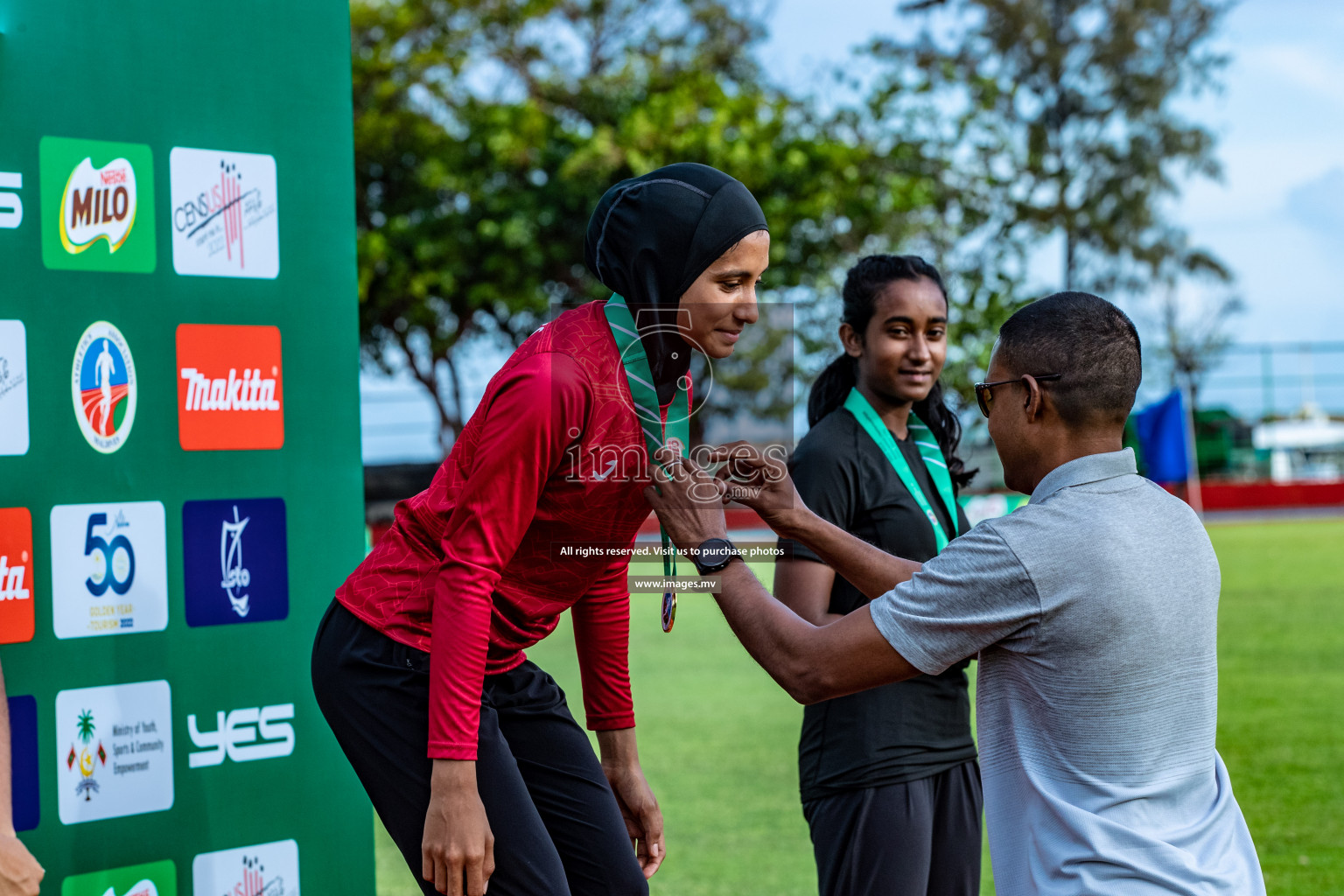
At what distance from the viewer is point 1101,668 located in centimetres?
197

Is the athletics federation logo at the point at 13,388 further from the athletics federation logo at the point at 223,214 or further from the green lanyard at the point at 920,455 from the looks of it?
A: the green lanyard at the point at 920,455

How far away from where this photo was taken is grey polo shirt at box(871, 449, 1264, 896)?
196 cm

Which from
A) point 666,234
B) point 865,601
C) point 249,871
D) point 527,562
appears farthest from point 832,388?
point 249,871

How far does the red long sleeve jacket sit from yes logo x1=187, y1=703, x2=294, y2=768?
3.56 feet

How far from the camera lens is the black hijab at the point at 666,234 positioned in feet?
7.20

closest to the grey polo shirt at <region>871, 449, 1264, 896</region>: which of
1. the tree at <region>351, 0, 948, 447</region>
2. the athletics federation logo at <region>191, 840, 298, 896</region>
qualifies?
the athletics federation logo at <region>191, 840, 298, 896</region>

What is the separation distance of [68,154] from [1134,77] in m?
35.5

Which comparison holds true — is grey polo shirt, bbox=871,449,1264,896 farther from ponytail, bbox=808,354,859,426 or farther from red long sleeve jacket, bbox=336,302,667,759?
ponytail, bbox=808,354,859,426

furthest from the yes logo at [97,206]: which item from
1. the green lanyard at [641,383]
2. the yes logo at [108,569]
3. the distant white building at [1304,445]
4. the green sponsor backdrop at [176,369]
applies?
the distant white building at [1304,445]

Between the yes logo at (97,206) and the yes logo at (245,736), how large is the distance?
3.83ft

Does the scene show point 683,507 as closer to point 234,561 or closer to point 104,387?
point 234,561

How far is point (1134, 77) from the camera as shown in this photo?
34062mm

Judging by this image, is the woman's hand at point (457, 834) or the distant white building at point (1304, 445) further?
the distant white building at point (1304, 445)

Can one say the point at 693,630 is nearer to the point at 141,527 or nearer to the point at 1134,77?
the point at 141,527
